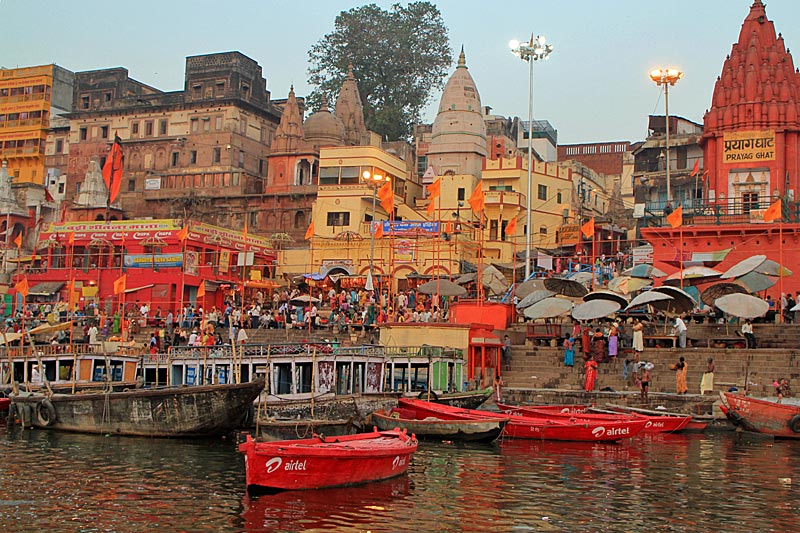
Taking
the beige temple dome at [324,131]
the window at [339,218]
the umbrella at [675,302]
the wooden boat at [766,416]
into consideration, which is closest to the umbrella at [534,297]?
the umbrella at [675,302]

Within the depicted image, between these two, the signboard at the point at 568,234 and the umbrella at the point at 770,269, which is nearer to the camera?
the umbrella at the point at 770,269

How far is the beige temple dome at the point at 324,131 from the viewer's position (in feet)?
182

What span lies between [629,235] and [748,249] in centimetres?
1672

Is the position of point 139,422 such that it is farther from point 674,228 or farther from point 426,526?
point 674,228

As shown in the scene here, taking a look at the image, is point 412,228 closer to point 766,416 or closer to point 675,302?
point 675,302

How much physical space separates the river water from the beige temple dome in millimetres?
35852

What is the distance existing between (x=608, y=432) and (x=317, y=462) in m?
8.58

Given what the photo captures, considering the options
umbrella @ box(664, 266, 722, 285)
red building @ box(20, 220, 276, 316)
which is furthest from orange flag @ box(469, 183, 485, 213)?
red building @ box(20, 220, 276, 316)

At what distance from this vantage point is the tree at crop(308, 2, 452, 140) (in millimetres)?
62375

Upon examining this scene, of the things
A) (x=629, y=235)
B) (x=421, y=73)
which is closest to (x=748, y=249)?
(x=629, y=235)

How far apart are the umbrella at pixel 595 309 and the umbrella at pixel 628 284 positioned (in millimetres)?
3697

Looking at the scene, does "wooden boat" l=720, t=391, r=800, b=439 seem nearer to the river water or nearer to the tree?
the river water

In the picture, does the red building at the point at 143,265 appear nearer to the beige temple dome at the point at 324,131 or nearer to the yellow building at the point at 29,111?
the beige temple dome at the point at 324,131

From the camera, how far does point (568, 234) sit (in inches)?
1875
